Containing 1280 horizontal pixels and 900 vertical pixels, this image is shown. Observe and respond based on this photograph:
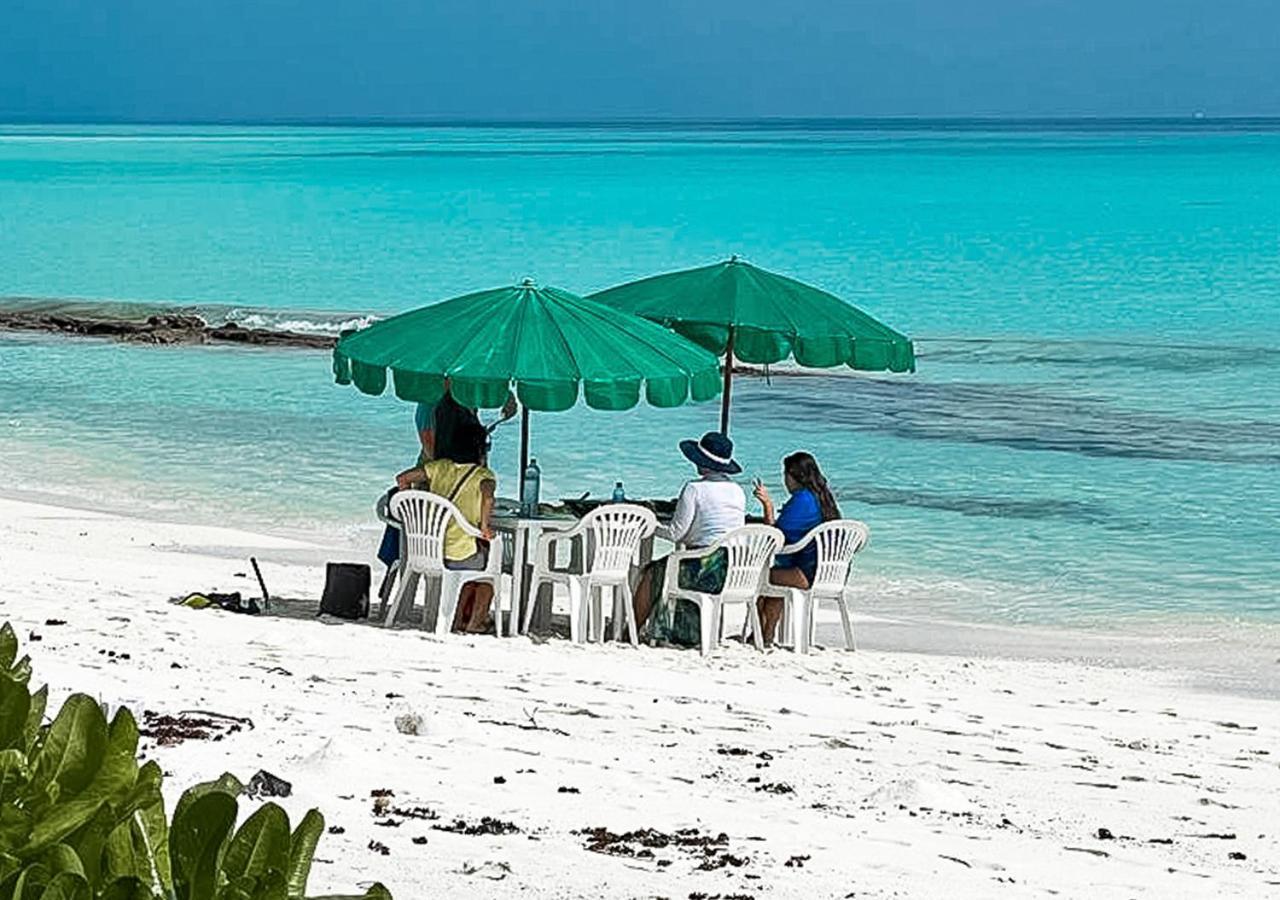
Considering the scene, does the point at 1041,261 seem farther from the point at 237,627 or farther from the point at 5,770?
the point at 5,770

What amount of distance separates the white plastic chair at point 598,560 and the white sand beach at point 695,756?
0.34 meters

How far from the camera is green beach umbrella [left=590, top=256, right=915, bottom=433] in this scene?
11297 mm

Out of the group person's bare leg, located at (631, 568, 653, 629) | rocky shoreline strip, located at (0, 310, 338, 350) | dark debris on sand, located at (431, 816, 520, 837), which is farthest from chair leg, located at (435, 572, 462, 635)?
rocky shoreline strip, located at (0, 310, 338, 350)

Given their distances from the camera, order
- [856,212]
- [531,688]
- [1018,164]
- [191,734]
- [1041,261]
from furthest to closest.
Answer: [1018,164] → [856,212] → [1041,261] → [531,688] → [191,734]

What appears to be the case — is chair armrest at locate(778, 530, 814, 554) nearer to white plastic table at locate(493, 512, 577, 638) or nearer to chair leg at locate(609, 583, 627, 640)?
chair leg at locate(609, 583, 627, 640)

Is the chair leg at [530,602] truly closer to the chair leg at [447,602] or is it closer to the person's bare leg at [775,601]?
the chair leg at [447,602]

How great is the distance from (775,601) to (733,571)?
0.55m

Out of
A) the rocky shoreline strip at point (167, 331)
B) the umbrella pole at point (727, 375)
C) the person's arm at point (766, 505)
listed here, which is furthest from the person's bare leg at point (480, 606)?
the rocky shoreline strip at point (167, 331)

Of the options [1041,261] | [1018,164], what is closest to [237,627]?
[1041,261]

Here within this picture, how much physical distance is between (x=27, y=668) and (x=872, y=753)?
601cm

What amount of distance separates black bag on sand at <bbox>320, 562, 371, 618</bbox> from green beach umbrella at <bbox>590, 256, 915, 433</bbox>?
2077 mm

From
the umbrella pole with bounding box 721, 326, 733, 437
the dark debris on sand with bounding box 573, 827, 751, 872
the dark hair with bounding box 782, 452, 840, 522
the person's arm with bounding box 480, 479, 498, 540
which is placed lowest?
the dark debris on sand with bounding box 573, 827, 751, 872

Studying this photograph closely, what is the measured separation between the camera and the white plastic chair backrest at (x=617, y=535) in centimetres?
1062

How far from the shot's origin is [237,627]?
9711 mm
